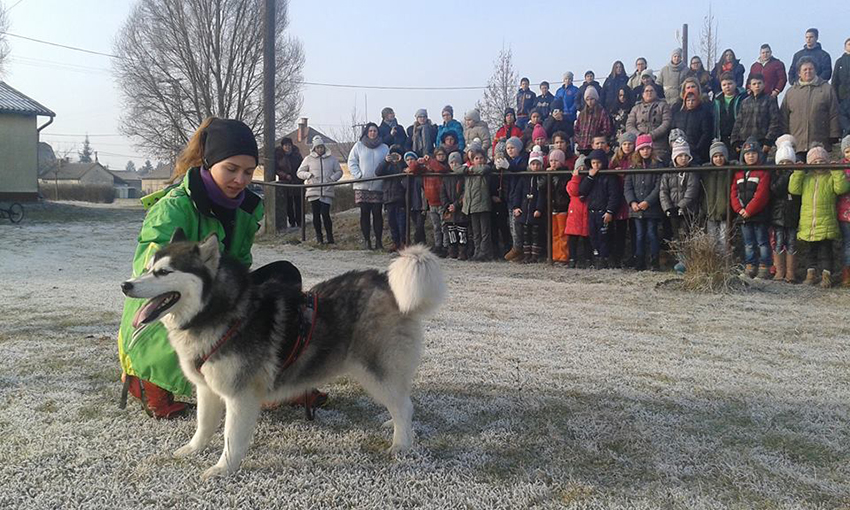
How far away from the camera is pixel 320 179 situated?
42.3 feet

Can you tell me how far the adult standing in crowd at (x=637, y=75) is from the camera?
1216 centimetres

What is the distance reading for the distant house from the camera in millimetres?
21844

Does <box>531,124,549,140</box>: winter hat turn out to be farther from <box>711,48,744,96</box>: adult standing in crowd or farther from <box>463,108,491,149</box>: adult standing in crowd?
<box>711,48,744,96</box>: adult standing in crowd

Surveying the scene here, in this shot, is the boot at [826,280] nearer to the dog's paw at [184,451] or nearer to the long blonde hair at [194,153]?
the long blonde hair at [194,153]

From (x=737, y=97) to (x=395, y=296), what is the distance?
8.57 m

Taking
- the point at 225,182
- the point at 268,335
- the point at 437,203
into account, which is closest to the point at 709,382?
the point at 268,335

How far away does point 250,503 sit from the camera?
2.55m

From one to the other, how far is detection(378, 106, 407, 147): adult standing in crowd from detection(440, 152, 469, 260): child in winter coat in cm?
337

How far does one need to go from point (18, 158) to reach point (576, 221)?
73.7ft

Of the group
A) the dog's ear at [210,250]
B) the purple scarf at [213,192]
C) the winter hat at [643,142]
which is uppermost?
the winter hat at [643,142]

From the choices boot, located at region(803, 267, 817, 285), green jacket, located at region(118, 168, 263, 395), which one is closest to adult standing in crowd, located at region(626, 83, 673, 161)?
boot, located at region(803, 267, 817, 285)

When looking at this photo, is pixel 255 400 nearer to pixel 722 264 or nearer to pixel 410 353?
pixel 410 353

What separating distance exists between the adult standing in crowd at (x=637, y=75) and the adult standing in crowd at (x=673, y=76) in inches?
16.6

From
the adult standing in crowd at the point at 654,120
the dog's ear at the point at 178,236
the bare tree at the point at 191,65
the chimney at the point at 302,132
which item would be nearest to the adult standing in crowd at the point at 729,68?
the adult standing in crowd at the point at 654,120
